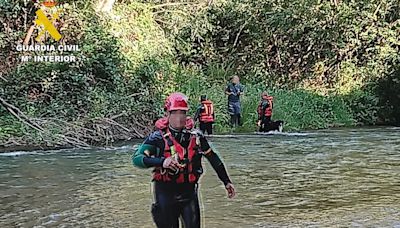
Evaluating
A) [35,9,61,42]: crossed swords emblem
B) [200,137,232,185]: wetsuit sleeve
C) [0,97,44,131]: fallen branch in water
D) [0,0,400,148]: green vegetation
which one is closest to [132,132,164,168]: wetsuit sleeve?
[200,137,232,185]: wetsuit sleeve

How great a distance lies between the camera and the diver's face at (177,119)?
16.5 ft

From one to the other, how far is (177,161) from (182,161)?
75mm

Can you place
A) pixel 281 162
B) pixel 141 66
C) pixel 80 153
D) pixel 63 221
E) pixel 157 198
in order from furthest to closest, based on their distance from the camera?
pixel 141 66
pixel 80 153
pixel 281 162
pixel 63 221
pixel 157 198

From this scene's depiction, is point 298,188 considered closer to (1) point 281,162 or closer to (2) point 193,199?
(1) point 281,162

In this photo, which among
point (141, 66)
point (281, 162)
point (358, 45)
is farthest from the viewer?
point (358, 45)

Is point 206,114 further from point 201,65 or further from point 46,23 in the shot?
point 201,65

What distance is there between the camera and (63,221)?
7.62 meters

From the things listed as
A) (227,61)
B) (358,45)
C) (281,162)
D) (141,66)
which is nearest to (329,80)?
(358,45)

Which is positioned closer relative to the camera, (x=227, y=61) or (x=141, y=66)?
(x=141, y=66)

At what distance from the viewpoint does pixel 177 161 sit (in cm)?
488

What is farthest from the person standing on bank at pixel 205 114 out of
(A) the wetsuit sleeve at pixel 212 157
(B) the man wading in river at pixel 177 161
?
(B) the man wading in river at pixel 177 161

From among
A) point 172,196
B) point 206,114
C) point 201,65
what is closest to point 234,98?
point 206,114

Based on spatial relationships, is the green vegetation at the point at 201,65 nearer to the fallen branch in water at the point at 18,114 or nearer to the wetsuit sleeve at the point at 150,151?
the fallen branch in water at the point at 18,114

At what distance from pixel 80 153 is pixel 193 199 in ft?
29.7
